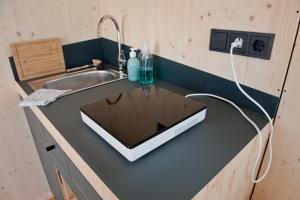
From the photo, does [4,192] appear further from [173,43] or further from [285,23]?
[285,23]

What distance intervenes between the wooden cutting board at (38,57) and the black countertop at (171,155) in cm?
48

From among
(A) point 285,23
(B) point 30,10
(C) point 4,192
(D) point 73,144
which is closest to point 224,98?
(A) point 285,23

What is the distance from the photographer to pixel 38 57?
1303 millimetres

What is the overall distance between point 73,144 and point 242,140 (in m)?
0.58

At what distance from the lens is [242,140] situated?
74cm

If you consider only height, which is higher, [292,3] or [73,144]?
[292,3]

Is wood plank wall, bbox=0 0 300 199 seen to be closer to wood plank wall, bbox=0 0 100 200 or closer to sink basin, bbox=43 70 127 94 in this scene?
wood plank wall, bbox=0 0 100 200

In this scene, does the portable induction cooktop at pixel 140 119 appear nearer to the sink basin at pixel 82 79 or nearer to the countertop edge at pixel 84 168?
the countertop edge at pixel 84 168

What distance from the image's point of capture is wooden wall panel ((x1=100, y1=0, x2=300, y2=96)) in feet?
2.39

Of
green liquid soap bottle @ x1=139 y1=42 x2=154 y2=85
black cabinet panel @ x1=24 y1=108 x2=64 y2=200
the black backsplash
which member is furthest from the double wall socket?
black cabinet panel @ x1=24 y1=108 x2=64 y2=200

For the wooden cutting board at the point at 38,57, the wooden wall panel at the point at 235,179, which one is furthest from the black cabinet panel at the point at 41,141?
the wooden wall panel at the point at 235,179

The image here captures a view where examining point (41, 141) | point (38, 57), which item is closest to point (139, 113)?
point (41, 141)

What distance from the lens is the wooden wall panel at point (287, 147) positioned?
2.43 ft

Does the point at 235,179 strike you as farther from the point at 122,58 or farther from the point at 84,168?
the point at 122,58
